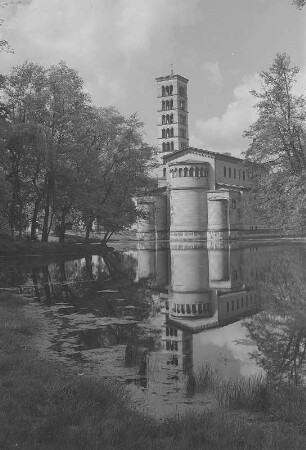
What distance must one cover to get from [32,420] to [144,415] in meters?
1.95

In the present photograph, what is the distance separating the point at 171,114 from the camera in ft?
349

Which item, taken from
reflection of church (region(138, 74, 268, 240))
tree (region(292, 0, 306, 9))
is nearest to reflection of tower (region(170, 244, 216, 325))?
tree (region(292, 0, 306, 9))

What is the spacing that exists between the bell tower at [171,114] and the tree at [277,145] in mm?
73527

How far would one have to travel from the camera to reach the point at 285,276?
2614cm

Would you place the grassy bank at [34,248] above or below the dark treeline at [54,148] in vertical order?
below

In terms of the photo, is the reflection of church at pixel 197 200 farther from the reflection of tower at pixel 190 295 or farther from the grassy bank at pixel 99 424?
the grassy bank at pixel 99 424

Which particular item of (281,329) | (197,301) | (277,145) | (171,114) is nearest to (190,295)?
(197,301)

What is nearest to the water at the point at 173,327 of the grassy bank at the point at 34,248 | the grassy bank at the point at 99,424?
the grassy bank at the point at 99,424

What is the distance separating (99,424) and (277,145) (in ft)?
88.0

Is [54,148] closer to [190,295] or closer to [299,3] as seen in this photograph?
[190,295]

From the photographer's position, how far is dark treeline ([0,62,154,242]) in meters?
42.6

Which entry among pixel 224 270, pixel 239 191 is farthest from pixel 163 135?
pixel 224 270

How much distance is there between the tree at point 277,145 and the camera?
28.1 meters

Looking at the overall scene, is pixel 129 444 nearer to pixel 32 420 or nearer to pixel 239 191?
pixel 32 420
